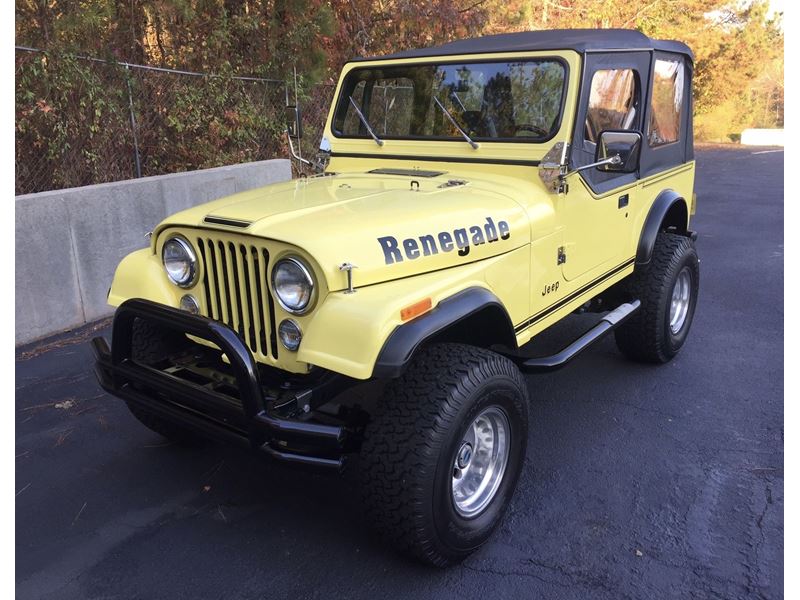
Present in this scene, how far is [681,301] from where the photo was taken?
4.68 metres

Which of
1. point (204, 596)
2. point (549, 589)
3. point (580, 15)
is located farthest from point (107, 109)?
point (580, 15)

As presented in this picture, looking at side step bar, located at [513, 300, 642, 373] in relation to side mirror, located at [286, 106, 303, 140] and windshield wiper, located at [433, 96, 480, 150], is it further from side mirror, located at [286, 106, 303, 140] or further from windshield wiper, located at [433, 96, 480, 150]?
side mirror, located at [286, 106, 303, 140]

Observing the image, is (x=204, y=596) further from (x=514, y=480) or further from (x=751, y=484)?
(x=751, y=484)

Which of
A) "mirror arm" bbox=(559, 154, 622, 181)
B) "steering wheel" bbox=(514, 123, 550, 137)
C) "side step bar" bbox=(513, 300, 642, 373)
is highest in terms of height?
"steering wheel" bbox=(514, 123, 550, 137)

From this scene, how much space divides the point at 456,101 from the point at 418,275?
4.72 ft

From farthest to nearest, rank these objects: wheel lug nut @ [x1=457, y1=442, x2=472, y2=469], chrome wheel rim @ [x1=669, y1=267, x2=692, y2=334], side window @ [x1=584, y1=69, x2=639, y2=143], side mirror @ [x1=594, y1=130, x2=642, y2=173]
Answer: chrome wheel rim @ [x1=669, y1=267, x2=692, y2=334]
side window @ [x1=584, y1=69, x2=639, y2=143]
side mirror @ [x1=594, y1=130, x2=642, y2=173]
wheel lug nut @ [x1=457, y1=442, x2=472, y2=469]

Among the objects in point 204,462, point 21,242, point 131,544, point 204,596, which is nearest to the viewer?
point 204,596

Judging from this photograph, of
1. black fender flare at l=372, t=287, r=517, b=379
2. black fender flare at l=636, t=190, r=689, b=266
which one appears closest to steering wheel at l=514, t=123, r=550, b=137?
black fender flare at l=372, t=287, r=517, b=379

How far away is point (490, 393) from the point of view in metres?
2.58

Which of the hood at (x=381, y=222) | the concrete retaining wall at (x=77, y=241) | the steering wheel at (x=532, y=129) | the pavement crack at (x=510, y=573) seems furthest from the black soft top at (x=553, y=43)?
the concrete retaining wall at (x=77, y=241)

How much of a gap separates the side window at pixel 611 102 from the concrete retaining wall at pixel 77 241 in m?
3.92

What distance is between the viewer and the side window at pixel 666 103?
13.6 feet

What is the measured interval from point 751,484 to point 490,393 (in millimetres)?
1525

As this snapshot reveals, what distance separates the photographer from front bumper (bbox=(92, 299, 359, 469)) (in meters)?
2.26
